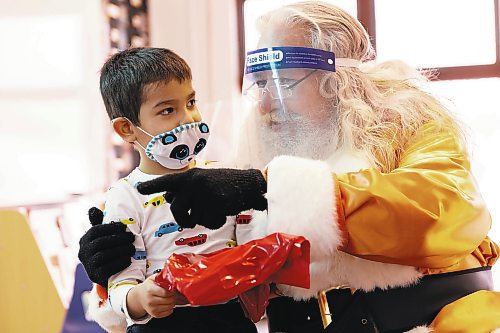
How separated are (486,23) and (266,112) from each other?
8.77 ft

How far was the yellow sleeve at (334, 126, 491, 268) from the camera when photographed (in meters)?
1.24

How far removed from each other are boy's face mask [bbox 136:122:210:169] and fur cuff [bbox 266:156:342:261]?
0.17 m

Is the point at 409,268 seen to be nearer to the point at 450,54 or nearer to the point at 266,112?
the point at 266,112

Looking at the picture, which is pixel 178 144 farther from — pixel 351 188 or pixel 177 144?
pixel 351 188

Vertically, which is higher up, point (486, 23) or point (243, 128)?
point (486, 23)

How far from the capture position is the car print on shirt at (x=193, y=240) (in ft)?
4.44

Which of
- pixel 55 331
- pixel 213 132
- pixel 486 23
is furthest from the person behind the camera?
pixel 486 23

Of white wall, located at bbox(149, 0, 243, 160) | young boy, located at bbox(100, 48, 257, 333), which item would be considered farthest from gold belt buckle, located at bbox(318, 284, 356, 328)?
white wall, located at bbox(149, 0, 243, 160)

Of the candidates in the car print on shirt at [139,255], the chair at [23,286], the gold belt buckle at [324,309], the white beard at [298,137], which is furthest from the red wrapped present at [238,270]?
the chair at [23,286]

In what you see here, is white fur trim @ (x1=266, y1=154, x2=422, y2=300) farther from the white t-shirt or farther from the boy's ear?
the boy's ear

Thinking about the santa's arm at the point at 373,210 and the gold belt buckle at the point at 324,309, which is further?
the gold belt buckle at the point at 324,309

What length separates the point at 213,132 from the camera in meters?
2.23

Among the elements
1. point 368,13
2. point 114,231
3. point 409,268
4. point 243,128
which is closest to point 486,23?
point 368,13

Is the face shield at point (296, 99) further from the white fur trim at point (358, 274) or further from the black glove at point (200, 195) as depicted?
the black glove at point (200, 195)
